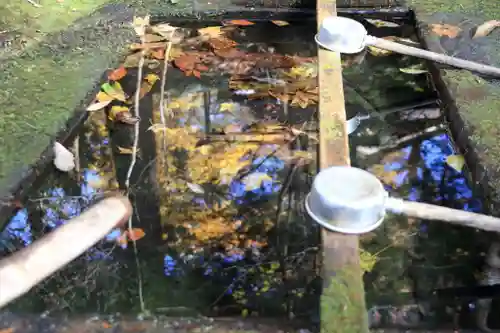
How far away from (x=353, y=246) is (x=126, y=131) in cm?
148

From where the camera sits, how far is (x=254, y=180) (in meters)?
2.48

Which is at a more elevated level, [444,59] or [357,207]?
[444,59]

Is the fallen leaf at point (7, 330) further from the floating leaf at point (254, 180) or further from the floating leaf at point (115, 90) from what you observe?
the floating leaf at point (115, 90)

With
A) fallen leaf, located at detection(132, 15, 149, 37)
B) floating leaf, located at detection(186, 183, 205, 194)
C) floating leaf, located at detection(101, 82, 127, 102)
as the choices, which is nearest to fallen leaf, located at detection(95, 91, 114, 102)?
floating leaf, located at detection(101, 82, 127, 102)

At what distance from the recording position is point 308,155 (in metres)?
2.63

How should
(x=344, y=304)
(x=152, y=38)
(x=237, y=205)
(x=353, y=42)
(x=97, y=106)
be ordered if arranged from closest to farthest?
1. (x=344, y=304)
2. (x=237, y=205)
3. (x=353, y=42)
4. (x=97, y=106)
5. (x=152, y=38)

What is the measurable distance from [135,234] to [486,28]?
2.39 metres

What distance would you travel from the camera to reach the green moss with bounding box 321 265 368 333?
147cm

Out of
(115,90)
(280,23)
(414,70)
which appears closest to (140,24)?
(115,90)

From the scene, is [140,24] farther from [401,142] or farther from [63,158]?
[401,142]

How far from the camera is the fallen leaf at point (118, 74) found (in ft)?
10.3

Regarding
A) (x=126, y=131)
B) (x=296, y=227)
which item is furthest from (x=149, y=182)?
(x=296, y=227)

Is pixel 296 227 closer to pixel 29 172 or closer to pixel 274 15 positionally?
pixel 29 172

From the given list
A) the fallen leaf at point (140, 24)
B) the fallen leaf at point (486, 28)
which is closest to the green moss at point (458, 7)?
the fallen leaf at point (486, 28)
